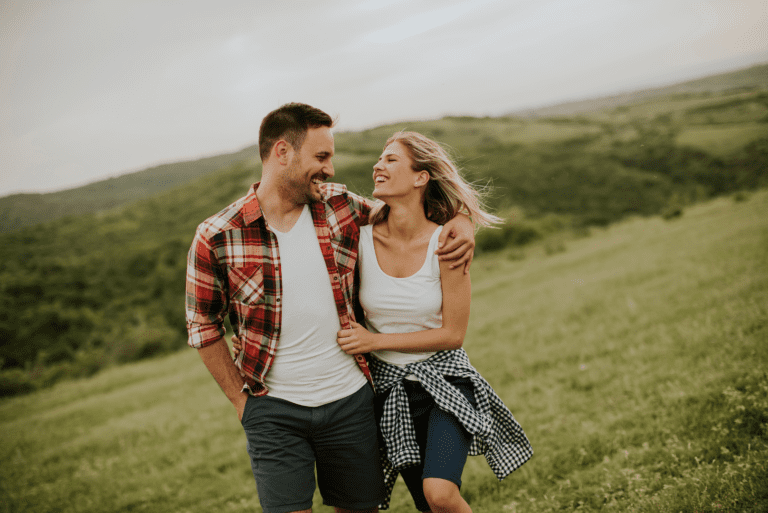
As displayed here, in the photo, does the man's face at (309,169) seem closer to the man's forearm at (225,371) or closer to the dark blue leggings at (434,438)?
the man's forearm at (225,371)

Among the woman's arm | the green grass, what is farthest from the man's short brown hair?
the green grass

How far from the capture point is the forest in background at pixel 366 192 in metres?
31.9

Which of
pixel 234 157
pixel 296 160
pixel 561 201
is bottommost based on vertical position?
pixel 561 201

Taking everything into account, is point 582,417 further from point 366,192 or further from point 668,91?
point 668,91

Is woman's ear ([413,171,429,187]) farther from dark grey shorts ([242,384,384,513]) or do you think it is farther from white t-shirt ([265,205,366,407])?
dark grey shorts ([242,384,384,513])

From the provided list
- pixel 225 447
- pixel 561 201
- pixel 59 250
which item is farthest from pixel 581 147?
pixel 225 447

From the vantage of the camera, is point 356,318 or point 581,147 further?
point 581,147

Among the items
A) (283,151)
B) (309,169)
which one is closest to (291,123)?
(283,151)

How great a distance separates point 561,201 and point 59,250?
6149 cm

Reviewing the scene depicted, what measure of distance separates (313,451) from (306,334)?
693mm

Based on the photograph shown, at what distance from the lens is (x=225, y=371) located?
2871 millimetres

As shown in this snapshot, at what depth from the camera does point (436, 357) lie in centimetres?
302

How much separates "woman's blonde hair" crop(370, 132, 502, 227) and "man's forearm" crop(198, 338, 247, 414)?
1.21 metres

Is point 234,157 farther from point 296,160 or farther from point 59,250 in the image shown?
point 296,160
